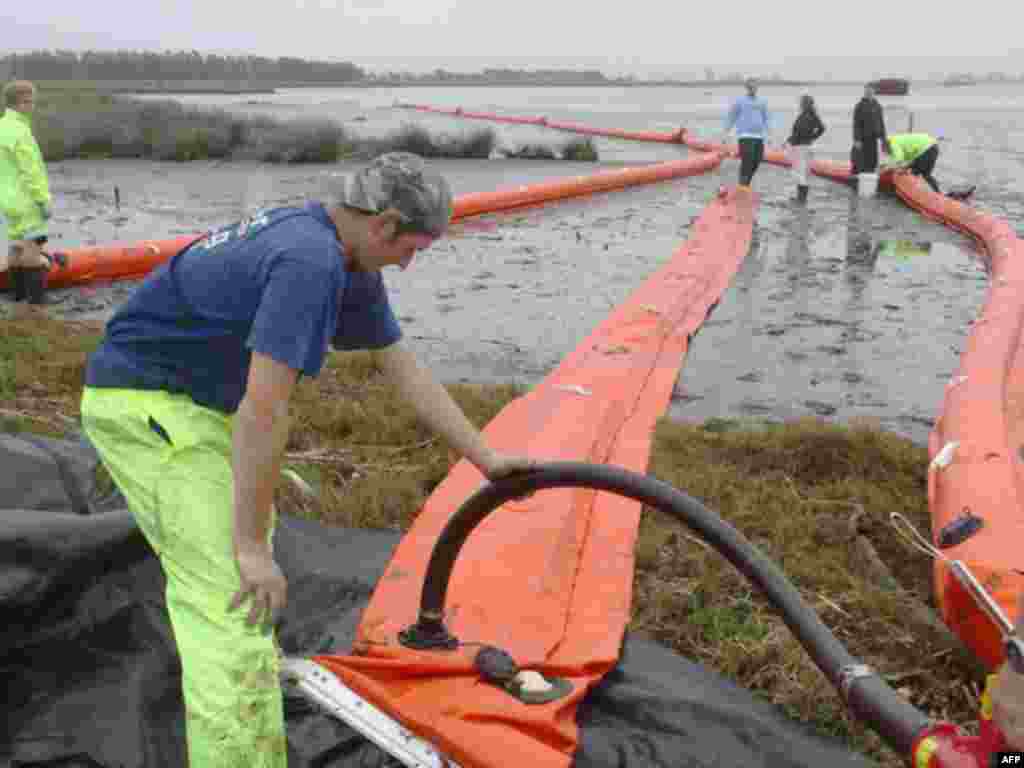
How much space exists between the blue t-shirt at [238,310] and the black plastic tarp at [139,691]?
65 centimetres

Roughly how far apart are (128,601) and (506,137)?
1164 inches

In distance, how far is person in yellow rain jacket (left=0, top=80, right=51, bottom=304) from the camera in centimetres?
793

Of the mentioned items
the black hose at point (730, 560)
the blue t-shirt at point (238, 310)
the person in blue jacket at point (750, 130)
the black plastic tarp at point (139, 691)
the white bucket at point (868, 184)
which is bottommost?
the black plastic tarp at point (139, 691)

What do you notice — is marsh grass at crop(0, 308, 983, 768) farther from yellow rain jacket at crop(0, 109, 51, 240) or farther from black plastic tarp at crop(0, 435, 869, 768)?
yellow rain jacket at crop(0, 109, 51, 240)

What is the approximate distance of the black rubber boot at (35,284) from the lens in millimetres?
8523

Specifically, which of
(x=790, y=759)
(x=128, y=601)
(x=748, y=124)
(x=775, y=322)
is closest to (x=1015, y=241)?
(x=775, y=322)

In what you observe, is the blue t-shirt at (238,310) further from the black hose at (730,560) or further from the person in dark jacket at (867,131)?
the person in dark jacket at (867,131)

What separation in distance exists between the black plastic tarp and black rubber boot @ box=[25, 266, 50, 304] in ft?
20.4

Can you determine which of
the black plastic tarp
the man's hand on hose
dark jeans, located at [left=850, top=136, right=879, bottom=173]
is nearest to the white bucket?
dark jeans, located at [left=850, top=136, right=879, bottom=173]

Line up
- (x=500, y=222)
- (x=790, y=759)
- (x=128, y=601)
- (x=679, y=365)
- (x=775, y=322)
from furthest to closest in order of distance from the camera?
(x=500, y=222) → (x=775, y=322) → (x=679, y=365) → (x=128, y=601) → (x=790, y=759)

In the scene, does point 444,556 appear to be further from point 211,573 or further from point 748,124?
point 748,124

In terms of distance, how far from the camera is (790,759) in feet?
8.86

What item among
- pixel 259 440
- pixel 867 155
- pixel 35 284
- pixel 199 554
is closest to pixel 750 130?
pixel 867 155

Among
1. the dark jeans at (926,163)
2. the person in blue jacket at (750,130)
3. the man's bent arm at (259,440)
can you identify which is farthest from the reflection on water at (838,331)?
the man's bent arm at (259,440)
